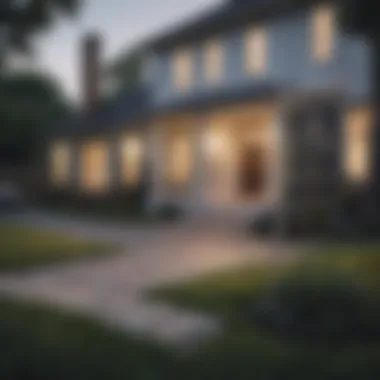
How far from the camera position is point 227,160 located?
13.9 metres

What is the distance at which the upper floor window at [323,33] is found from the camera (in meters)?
11.2

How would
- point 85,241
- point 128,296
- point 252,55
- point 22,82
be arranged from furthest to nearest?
point 252,55 → point 85,241 → point 128,296 → point 22,82

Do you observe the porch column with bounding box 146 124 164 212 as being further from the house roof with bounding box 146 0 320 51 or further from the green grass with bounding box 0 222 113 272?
the green grass with bounding box 0 222 113 272

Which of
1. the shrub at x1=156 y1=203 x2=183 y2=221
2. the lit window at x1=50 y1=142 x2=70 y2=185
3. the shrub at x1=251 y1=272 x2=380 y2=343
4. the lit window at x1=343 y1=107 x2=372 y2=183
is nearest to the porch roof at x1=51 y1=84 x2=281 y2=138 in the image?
the lit window at x1=50 y1=142 x2=70 y2=185

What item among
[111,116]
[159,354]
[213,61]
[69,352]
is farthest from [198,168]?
[69,352]

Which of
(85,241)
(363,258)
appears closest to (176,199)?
(85,241)

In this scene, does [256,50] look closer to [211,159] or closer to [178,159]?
[211,159]

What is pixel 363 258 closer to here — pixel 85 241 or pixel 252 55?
pixel 85 241

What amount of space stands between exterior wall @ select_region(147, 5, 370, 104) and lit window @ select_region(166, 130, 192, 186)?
121cm

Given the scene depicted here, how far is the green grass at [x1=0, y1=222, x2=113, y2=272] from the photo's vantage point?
5.70 meters

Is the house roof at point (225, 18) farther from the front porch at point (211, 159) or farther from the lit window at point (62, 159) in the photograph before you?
the lit window at point (62, 159)

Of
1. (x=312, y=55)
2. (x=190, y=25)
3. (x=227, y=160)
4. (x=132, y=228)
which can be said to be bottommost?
(x=132, y=228)

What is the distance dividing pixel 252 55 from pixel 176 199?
11.9 ft

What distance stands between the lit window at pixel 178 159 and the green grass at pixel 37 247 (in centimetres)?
619
